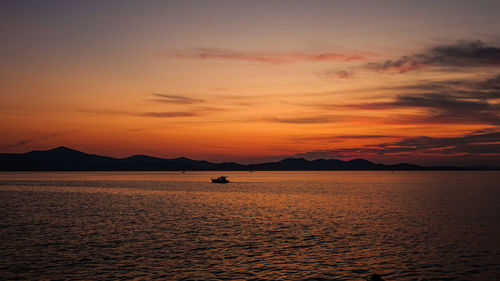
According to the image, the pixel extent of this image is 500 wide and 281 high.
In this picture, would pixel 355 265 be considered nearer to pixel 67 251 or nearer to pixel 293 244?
pixel 293 244

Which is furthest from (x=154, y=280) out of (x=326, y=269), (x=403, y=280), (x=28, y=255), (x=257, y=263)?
(x=403, y=280)

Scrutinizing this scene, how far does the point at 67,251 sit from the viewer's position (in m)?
43.2

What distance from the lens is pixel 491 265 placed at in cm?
3728

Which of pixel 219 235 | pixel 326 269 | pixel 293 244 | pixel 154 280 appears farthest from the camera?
pixel 219 235

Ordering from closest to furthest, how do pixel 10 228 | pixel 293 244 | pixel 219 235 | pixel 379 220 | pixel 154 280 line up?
pixel 154 280 < pixel 293 244 < pixel 219 235 < pixel 10 228 < pixel 379 220

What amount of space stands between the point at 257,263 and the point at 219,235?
56.3 ft

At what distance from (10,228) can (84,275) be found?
112 feet

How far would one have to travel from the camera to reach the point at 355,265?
Answer: 36.9 m

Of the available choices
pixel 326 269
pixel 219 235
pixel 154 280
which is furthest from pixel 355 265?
pixel 219 235

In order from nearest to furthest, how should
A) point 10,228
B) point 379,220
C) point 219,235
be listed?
1. point 219,235
2. point 10,228
3. point 379,220

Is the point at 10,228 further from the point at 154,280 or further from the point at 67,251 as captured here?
the point at 154,280

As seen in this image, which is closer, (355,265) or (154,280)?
(154,280)

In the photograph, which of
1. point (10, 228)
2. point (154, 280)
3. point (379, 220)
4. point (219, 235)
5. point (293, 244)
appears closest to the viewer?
point (154, 280)

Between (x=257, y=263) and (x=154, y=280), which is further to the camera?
(x=257, y=263)
